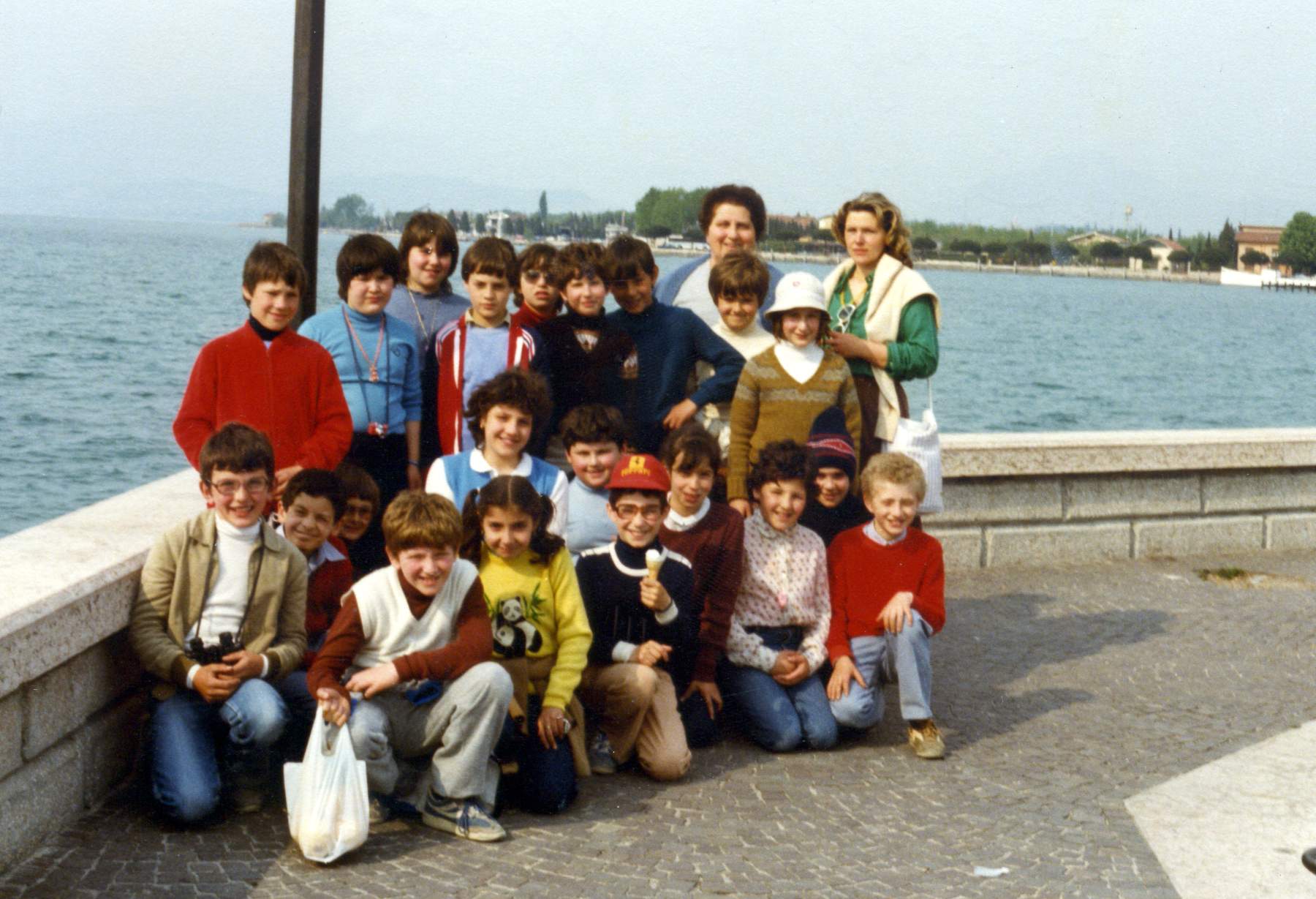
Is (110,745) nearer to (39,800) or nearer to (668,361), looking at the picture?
(39,800)

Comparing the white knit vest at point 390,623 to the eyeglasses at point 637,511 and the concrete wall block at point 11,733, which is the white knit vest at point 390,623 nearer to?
the eyeglasses at point 637,511

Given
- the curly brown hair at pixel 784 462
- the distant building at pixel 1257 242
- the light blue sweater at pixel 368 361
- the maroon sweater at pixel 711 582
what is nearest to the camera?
the maroon sweater at pixel 711 582

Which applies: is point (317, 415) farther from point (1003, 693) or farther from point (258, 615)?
point (1003, 693)

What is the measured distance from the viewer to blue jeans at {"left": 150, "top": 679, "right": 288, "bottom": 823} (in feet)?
16.1

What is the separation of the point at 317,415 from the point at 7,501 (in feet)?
64.3

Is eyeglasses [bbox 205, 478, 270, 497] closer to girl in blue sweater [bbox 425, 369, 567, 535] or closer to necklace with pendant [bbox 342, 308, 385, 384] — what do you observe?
girl in blue sweater [bbox 425, 369, 567, 535]

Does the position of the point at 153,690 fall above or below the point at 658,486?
below

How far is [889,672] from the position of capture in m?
6.30

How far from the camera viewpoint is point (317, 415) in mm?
5973

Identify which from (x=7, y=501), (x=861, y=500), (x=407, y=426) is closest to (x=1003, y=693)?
(x=861, y=500)

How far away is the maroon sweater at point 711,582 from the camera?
6105mm

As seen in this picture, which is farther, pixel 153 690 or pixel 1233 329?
pixel 1233 329

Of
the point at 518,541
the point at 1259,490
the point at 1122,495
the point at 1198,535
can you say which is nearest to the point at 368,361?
the point at 518,541

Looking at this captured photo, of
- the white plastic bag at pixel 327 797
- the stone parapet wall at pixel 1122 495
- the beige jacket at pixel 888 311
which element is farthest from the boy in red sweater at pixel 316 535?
the stone parapet wall at pixel 1122 495
